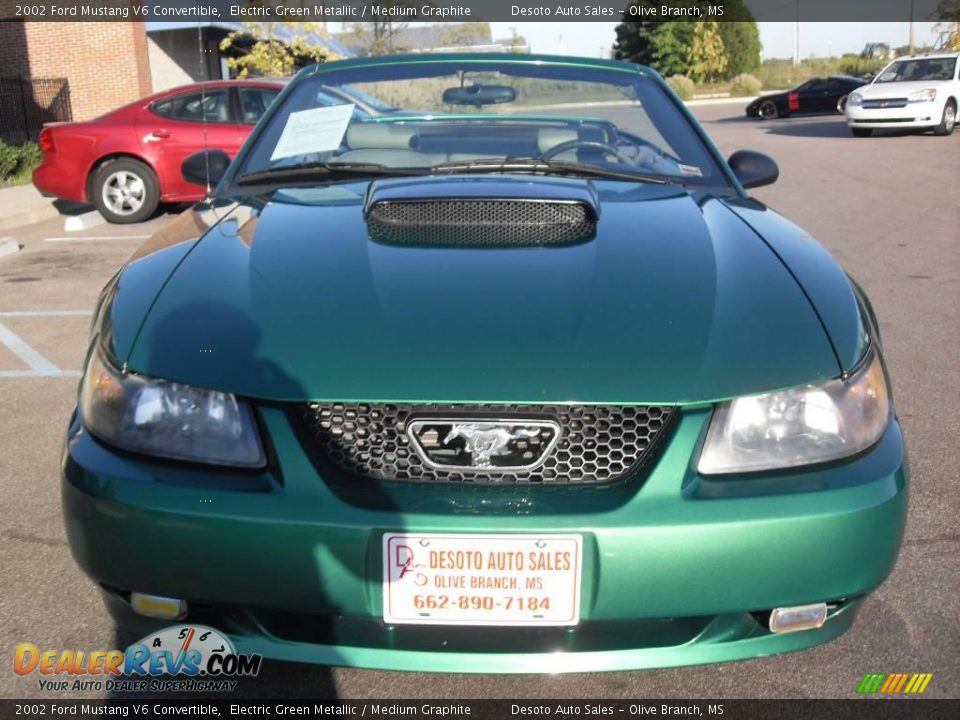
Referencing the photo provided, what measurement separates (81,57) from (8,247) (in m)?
15.9

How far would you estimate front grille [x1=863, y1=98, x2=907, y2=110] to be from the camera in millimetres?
20188

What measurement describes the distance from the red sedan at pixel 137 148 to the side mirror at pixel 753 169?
25.3ft

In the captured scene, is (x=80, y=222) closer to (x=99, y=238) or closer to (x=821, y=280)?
(x=99, y=238)

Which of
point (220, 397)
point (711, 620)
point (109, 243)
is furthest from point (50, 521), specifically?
point (109, 243)

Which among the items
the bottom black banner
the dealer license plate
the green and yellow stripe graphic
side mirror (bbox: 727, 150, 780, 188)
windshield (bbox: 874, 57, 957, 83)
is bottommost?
the green and yellow stripe graphic

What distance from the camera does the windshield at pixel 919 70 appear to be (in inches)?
831

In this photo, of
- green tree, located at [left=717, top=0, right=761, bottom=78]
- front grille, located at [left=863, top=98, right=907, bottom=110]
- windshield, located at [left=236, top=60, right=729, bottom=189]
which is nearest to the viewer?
windshield, located at [left=236, top=60, right=729, bottom=189]

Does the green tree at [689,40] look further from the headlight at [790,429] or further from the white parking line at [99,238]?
the headlight at [790,429]

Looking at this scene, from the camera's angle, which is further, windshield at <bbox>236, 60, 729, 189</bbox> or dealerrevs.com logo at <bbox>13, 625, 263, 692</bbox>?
windshield at <bbox>236, 60, 729, 189</bbox>

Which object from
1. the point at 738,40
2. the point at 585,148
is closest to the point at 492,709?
the point at 585,148

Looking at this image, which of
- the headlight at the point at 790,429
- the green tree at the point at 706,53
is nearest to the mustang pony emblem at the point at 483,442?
the headlight at the point at 790,429

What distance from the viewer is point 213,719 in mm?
2195

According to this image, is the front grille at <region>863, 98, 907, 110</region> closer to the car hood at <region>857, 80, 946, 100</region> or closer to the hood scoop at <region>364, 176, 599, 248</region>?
the car hood at <region>857, 80, 946, 100</region>

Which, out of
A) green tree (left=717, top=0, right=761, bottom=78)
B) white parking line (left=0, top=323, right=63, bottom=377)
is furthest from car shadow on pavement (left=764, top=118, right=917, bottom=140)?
green tree (left=717, top=0, right=761, bottom=78)
